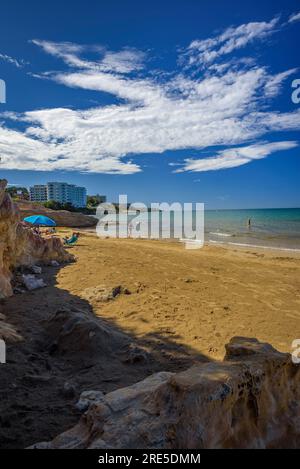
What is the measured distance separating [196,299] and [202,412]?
5.75 meters

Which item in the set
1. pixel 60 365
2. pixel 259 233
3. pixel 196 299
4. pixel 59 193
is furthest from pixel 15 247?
pixel 59 193

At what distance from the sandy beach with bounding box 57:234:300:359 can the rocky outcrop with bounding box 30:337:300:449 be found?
6.80 ft

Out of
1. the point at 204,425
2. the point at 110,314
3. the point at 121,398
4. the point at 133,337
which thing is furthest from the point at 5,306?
the point at 204,425

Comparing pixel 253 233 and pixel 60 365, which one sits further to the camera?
pixel 253 233

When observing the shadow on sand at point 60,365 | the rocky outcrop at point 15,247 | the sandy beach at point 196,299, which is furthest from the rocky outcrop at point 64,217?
the shadow on sand at point 60,365

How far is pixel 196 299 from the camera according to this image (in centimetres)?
767

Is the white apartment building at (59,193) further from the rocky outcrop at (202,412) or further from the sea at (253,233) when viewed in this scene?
the rocky outcrop at (202,412)

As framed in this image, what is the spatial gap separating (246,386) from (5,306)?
515 centimetres

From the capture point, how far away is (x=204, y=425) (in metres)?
1.98

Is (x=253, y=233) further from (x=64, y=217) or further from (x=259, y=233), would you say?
(x=64, y=217)

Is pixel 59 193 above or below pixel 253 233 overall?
above

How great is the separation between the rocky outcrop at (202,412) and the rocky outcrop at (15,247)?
5205 mm
